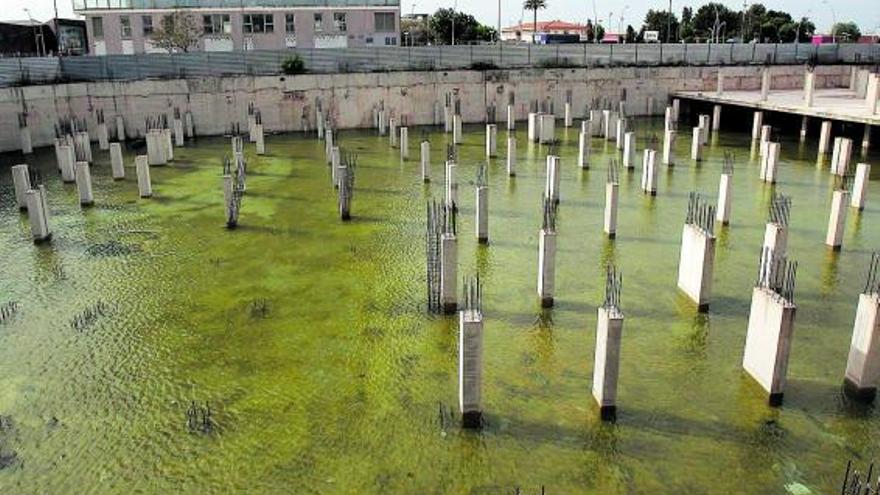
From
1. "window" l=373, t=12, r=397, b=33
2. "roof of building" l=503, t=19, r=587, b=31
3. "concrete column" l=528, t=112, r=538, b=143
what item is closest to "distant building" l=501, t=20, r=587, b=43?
"roof of building" l=503, t=19, r=587, b=31

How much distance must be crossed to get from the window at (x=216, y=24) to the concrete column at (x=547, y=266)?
3658 cm

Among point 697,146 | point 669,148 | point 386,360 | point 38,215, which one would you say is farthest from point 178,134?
point 386,360

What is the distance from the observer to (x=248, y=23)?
45062 millimetres

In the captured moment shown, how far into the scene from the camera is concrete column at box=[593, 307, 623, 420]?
33.0 ft

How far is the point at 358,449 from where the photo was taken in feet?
31.9

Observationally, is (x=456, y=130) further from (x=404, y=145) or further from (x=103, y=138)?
(x=103, y=138)

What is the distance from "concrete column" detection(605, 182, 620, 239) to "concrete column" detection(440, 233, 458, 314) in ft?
19.1

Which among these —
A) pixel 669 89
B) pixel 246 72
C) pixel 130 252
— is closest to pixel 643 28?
pixel 669 89

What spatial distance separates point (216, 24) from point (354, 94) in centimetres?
1286

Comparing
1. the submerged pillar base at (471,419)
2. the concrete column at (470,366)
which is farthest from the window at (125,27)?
the submerged pillar base at (471,419)

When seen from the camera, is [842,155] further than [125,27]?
No

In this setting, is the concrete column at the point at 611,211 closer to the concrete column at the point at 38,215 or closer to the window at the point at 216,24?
the concrete column at the point at 38,215

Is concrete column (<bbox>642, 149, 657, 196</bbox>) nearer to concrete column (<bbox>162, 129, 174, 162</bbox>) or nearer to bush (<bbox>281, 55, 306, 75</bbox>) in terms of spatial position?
concrete column (<bbox>162, 129, 174, 162</bbox>)

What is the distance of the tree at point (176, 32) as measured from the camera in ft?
138
